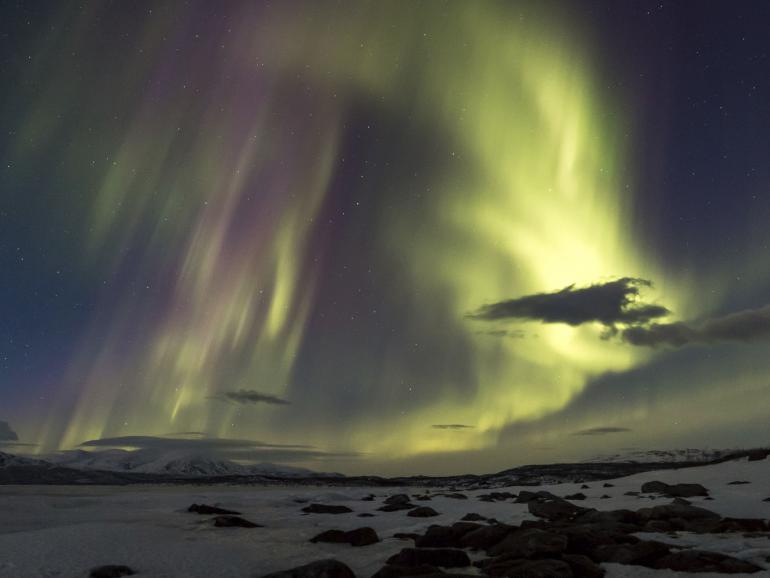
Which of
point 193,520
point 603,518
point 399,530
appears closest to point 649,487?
point 603,518

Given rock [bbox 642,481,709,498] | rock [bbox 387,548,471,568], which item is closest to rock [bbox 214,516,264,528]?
rock [bbox 387,548,471,568]

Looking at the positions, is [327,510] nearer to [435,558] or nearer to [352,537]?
[352,537]

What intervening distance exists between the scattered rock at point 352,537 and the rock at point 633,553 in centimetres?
922

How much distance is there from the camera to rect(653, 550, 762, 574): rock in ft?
44.2

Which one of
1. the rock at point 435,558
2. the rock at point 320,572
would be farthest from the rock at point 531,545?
the rock at point 320,572

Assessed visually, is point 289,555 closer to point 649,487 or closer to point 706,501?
point 706,501

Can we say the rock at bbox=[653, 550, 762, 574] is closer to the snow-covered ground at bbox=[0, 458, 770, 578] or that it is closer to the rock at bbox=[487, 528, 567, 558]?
the snow-covered ground at bbox=[0, 458, 770, 578]

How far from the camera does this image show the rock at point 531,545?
51.2ft

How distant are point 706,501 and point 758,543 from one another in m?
15.9

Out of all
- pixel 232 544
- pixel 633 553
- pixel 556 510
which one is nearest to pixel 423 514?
pixel 556 510

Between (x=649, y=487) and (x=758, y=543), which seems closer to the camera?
(x=758, y=543)

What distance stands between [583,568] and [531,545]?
2231mm

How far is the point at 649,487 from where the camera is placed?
41.1 metres

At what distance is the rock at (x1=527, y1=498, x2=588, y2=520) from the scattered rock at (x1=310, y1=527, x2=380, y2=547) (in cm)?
1156
